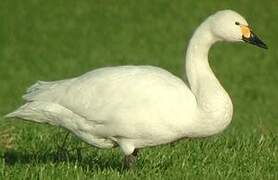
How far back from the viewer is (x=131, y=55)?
22219 millimetres

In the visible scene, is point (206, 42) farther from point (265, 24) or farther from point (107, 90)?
point (265, 24)

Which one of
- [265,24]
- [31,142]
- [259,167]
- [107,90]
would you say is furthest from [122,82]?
[265,24]

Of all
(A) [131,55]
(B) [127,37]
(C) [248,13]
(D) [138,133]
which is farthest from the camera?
(C) [248,13]

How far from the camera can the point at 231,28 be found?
8148 mm

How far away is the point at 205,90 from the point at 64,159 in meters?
1.68

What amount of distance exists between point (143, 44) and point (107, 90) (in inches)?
605

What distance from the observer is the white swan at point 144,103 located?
7684 mm

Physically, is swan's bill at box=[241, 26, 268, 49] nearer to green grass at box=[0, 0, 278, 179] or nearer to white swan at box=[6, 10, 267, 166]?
white swan at box=[6, 10, 267, 166]

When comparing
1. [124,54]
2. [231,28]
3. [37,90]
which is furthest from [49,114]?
[124,54]

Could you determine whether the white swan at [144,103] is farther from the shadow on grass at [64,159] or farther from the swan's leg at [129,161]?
the shadow on grass at [64,159]

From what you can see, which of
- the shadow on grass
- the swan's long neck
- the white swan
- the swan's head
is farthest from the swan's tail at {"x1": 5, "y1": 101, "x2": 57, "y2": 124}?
the swan's head

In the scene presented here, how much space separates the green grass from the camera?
977 cm

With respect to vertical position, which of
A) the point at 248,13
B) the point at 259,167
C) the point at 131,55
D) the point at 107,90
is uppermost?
the point at 248,13

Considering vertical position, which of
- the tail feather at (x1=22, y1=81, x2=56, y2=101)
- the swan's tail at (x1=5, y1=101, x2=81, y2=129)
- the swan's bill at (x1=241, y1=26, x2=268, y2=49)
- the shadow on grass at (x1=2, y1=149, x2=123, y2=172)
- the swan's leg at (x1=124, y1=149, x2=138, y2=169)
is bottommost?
the swan's leg at (x1=124, y1=149, x2=138, y2=169)
